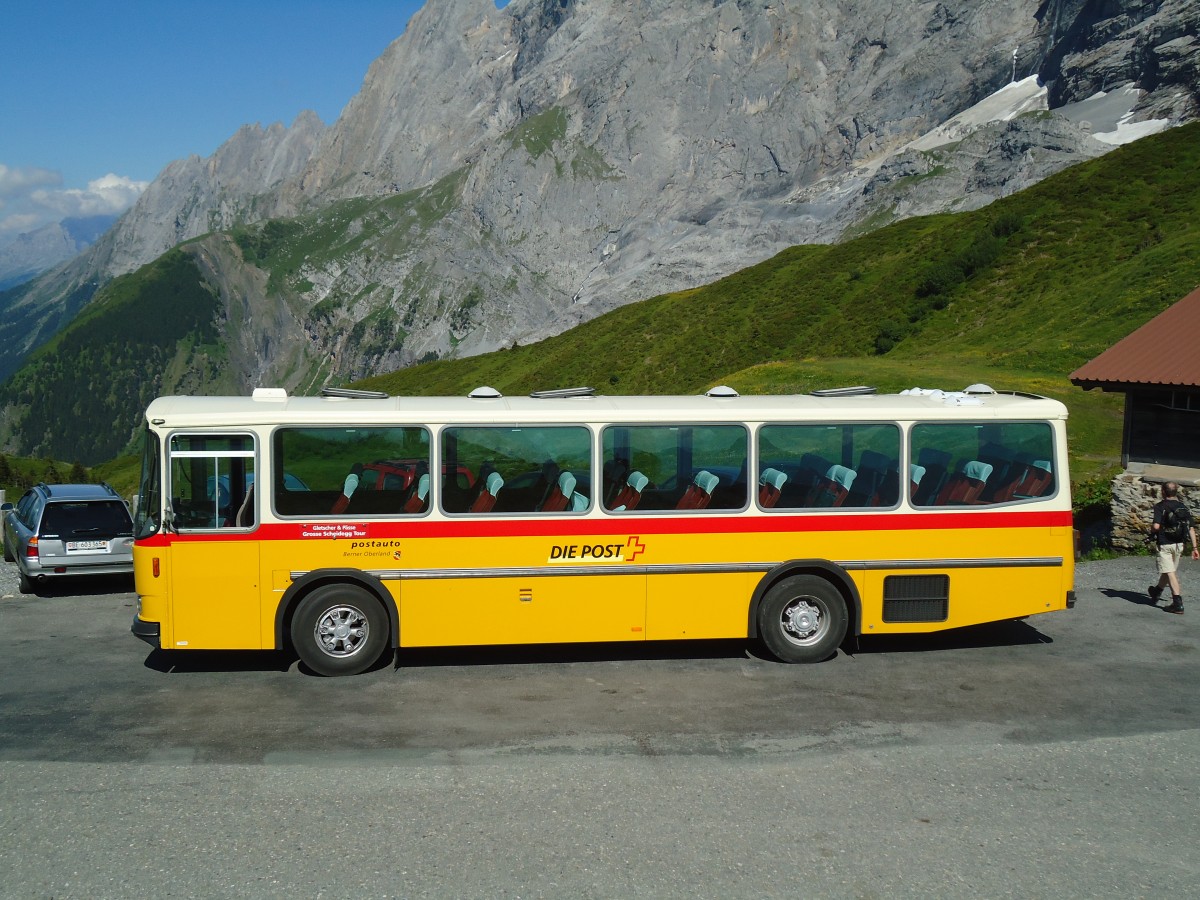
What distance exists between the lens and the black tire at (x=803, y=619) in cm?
Answer: 1258

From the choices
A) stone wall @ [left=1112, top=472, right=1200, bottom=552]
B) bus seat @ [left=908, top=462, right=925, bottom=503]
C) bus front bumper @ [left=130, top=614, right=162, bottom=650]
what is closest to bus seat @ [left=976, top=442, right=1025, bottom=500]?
bus seat @ [left=908, top=462, right=925, bottom=503]

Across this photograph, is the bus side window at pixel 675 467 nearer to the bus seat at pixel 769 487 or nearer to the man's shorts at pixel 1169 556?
the bus seat at pixel 769 487

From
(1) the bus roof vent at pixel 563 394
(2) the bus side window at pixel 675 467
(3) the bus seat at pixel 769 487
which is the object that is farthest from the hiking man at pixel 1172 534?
(1) the bus roof vent at pixel 563 394

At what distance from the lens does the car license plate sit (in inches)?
674

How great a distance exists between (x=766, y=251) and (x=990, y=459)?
19278 cm

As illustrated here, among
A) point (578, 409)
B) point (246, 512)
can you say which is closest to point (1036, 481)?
point (578, 409)

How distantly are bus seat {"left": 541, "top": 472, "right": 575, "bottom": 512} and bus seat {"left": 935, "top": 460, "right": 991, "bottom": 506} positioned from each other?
4.69 meters

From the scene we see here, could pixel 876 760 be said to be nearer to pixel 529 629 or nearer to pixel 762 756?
pixel 762 756

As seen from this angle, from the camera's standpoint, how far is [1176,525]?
14.7 metres

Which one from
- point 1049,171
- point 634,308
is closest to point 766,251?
point 1049,171

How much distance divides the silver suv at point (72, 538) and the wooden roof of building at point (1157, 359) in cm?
1830

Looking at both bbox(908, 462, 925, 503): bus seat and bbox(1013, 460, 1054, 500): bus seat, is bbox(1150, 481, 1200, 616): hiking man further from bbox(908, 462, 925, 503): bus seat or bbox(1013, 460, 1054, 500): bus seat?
bbox(908, 462, 925, 503): bus seat

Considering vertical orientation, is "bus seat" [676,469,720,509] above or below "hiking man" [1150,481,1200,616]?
above

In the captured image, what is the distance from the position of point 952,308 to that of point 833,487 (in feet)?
176
